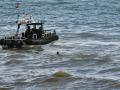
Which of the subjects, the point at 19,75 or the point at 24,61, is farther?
the point at 24,61

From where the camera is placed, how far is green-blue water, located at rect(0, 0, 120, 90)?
33.8 metres

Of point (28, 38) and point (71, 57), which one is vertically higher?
point (28, 38)

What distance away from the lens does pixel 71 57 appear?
144ft

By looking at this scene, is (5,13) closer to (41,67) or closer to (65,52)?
(65,52)

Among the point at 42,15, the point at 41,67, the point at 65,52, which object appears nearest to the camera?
the point at 41,67

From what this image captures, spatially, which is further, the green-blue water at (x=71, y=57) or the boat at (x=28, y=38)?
the boat at (x=28, y=38)

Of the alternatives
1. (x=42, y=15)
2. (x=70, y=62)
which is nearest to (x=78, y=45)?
(x=70, y=62)

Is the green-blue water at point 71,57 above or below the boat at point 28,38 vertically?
below

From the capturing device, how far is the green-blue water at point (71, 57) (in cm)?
3375

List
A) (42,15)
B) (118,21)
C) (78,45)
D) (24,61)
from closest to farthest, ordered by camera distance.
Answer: (24,61)
(78,45)
(118,21)
(42,15)

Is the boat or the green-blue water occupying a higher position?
the boat

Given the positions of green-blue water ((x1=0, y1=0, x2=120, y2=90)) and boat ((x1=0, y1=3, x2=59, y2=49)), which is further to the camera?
boat ((x1=0, y1=3, x2=59, y2=49))

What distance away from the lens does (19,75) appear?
36.1 metres

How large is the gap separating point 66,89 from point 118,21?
1696 inches
